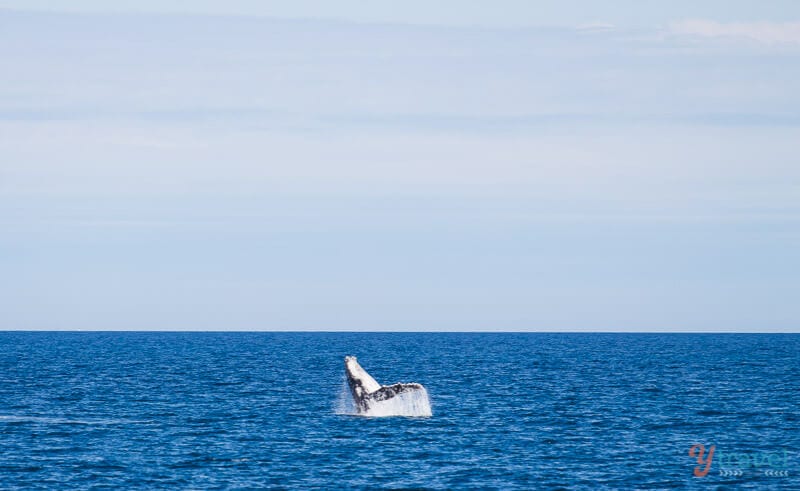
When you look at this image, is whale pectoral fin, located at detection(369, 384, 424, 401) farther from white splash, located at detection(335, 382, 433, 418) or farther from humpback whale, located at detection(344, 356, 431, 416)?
white splash, located at detection(335, 382, 433, 418)

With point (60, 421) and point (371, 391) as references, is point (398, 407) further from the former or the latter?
point (60, 421)

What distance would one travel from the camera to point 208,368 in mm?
120500

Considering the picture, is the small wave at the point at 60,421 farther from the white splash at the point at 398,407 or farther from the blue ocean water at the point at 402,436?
the white splash at the point at 398,407

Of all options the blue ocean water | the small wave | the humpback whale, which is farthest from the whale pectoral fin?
the small wave

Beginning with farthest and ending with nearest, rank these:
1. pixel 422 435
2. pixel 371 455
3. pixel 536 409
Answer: pixel 536 409 < pixel 422 435 < pixel 371 455

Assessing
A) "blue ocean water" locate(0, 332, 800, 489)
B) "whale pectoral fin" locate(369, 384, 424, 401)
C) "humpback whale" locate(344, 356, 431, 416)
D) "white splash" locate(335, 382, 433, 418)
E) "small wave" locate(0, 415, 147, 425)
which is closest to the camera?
"blue ocean water" locate(0, 332, 800, 489)

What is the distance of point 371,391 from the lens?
59594 millimetres

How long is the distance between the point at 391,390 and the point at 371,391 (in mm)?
2681

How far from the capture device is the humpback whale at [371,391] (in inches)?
2246

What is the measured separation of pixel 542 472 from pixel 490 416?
19.8 metres

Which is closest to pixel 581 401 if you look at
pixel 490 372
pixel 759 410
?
pixel 759 410

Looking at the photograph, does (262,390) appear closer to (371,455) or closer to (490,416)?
(490,416)

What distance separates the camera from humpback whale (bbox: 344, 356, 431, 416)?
57.0m

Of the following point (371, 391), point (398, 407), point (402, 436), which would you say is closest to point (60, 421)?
point (371, 391)
